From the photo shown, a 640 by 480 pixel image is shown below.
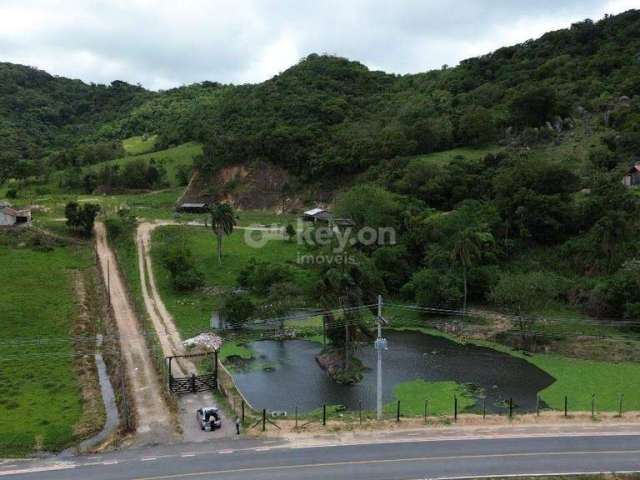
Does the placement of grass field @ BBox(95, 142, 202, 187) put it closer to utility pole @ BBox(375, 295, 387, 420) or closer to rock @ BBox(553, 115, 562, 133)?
rock @ BBox(553, 115, 562, 133)

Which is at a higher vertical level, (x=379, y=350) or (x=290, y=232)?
(x=290, y=232)

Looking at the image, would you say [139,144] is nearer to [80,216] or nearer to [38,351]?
[80,216]

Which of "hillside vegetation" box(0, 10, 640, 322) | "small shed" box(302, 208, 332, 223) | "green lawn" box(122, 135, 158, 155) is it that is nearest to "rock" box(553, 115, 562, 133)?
"hillside vegetation" box(0, 10, 640, 322)

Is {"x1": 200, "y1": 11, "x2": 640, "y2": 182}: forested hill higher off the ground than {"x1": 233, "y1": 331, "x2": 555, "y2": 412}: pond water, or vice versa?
{"x1": 200, "y1": 11, "x2": 640, "y2": 182}: forested hill

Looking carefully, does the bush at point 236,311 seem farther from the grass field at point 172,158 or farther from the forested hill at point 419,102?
the grass field at point 172,158

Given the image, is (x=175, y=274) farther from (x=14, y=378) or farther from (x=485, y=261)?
(x=485, y=261)

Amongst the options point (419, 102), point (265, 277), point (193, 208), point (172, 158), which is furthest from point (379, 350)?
point (172, 158)

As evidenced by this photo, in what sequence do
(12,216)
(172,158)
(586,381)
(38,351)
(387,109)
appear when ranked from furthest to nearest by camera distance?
(172,158) → (387,109) → (12,216) → (38,351) → (586,381)
